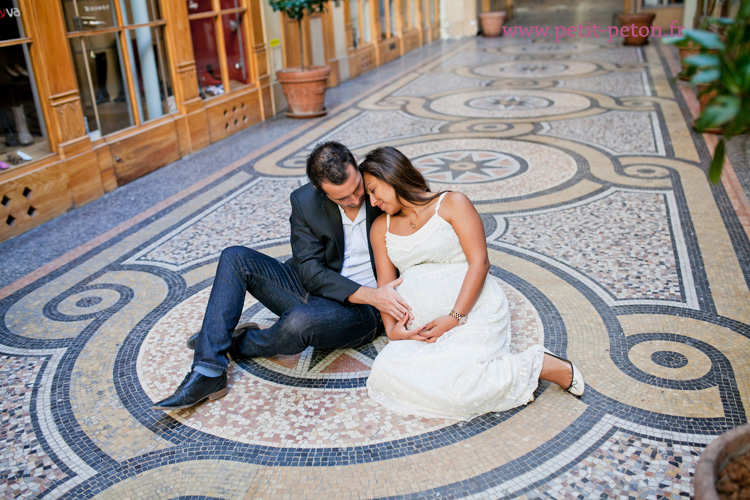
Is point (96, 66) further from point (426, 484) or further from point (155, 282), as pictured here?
point (426, 484)

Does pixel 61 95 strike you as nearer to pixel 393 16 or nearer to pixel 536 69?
pixel 536 69

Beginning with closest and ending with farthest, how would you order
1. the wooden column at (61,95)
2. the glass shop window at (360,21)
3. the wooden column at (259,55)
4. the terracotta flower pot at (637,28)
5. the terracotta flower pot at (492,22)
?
1. the wooden column at (61,95)
2. the wooden column at (259,55)
3. the glass shop window at (360,21)
4. the terracotta flower pot at (637,28)
5. the terracotta flower pot at (492,22)

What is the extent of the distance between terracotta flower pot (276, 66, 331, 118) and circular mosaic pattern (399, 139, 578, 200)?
1.74m

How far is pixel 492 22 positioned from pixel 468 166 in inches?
403

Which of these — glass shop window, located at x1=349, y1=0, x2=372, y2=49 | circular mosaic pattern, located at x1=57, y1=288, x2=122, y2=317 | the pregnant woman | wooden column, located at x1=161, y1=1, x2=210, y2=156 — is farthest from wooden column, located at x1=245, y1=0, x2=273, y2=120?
the pregnant woman

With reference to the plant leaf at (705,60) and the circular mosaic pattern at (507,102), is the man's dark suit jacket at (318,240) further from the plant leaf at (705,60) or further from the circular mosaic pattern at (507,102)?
the circular mosaic pattern at (507,102)

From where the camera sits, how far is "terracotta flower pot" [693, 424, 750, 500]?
4.38ft

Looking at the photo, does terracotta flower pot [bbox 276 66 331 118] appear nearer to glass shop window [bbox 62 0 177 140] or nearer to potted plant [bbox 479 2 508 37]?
glass shop window [bbox 62 0 177 140]

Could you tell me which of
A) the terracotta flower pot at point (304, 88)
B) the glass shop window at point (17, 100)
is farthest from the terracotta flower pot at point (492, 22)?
the glass shop window at point (17, 100)

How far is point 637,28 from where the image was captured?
1188cm

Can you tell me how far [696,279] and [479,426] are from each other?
5.40 feet

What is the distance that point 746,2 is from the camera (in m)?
1.01

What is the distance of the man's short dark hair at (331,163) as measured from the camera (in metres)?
2.32

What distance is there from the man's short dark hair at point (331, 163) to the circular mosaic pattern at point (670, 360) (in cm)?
140
